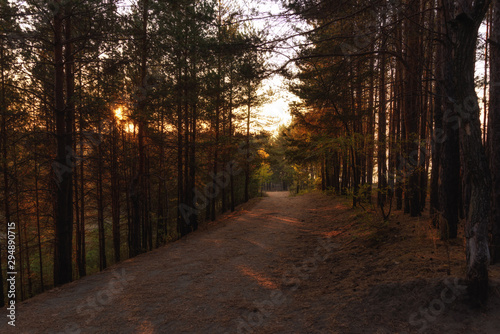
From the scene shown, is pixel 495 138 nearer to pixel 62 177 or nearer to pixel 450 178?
pixel 450 178

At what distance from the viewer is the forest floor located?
10.9 feet

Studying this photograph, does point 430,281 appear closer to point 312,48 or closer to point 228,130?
point 312,48

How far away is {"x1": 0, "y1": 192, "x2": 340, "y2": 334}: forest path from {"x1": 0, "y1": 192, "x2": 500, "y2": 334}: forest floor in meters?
0.02

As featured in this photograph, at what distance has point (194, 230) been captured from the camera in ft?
46.2

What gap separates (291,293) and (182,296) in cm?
223

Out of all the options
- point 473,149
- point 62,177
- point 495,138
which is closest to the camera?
point 473,149

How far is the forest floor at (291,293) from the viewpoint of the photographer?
130 inches

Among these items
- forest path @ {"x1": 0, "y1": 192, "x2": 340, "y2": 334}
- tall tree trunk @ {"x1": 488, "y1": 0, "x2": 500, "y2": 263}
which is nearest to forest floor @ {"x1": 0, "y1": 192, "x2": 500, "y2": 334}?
forest path @ {"x1": 0, "y1": 192, "x2": 340, "y2": 334}

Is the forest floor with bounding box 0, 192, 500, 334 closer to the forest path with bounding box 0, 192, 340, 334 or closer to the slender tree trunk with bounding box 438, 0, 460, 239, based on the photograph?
the forest path with bounding box 0, 192, 340, 334

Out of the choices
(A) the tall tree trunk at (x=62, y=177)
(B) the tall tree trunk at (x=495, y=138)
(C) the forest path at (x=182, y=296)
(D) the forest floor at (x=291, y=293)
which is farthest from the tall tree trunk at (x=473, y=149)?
(A) the tall tree trunk at (x=62, y=177)

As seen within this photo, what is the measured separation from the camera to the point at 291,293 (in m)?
4.73

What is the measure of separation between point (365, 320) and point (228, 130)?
16.2m

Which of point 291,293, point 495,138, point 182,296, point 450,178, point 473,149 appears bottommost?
point 182,296

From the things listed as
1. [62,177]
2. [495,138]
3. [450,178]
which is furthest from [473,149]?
[62,177]
